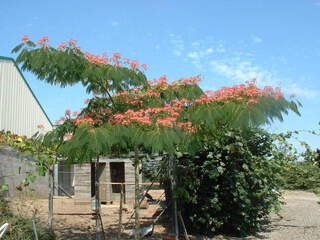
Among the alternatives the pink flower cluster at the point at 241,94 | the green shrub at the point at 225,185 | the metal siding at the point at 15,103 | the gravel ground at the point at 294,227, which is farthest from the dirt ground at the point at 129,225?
the metal siding at the point at 15,103

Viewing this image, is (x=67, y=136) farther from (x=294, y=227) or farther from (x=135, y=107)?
(x=294, y=227)

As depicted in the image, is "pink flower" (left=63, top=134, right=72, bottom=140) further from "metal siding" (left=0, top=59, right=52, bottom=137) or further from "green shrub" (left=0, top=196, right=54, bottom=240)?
"metal siding" (left=0, top=59, right=52, bottom=137)

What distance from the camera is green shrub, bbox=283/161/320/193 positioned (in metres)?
9.30

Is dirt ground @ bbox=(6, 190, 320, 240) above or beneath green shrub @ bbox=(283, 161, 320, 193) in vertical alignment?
beneath

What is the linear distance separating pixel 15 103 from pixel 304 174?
14117mm

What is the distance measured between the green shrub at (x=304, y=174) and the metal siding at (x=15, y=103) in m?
11.7

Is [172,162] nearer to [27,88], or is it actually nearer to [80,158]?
[80,158]

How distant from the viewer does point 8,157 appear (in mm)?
13852

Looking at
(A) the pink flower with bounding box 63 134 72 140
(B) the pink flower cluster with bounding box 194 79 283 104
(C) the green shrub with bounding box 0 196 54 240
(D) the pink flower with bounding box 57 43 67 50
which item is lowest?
(C) the green shrub with bounding box 0 196 54 240

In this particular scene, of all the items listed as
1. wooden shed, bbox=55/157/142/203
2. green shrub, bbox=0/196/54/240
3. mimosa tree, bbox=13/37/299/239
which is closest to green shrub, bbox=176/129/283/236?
mimosa tree, bbox=13/37/299/239

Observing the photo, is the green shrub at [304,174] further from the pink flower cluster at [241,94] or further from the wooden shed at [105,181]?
the wooden shed at [105,181]

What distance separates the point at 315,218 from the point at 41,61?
9869 mm

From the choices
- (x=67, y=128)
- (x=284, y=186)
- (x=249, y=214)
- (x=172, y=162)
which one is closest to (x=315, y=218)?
(x=284, y=186)

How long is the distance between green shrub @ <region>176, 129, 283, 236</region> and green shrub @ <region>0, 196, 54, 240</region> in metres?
3.18
